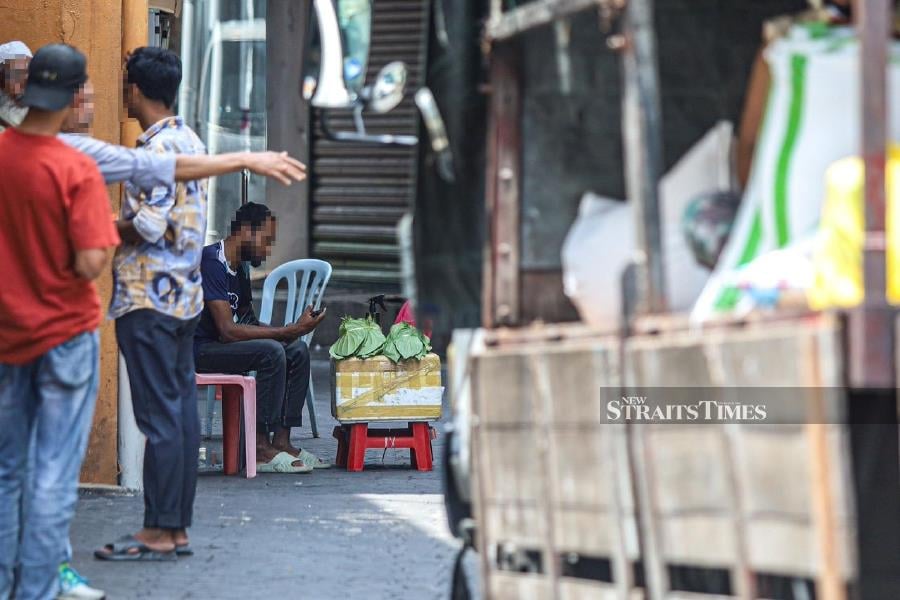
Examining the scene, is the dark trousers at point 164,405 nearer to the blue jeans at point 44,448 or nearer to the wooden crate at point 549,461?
the blue jeans at point 44,448

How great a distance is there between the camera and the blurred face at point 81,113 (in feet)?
16.8

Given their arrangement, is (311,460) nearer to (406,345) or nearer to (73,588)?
(406,345)

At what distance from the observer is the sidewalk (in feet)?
17.5

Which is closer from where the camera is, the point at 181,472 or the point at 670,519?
the point at 670,519

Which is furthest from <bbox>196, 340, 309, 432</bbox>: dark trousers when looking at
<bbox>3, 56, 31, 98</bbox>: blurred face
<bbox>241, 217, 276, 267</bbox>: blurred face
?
<bbox>3, 56, 31, 98</bbox>: blurred face

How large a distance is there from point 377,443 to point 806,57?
544 centimetres

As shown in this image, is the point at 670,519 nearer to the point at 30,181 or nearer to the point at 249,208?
the point at 30,181

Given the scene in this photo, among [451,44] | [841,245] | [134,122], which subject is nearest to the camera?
[841,245]

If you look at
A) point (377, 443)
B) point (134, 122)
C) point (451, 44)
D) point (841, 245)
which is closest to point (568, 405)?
point (841, 245)

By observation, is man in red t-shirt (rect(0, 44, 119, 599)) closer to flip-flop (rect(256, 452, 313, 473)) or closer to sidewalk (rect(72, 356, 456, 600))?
sidewalk (rect(72, 356, 456, 600))

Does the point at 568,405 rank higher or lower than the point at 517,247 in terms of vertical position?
lower

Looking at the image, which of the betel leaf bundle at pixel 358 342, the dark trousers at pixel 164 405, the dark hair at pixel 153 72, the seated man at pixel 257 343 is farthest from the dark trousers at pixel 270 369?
the dark hair at pixel 153 72

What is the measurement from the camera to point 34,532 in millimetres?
4551

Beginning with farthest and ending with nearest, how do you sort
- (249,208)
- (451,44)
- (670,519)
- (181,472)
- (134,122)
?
(249,208) → (134,122) → (181,472) → (451,44) → (670,519)
